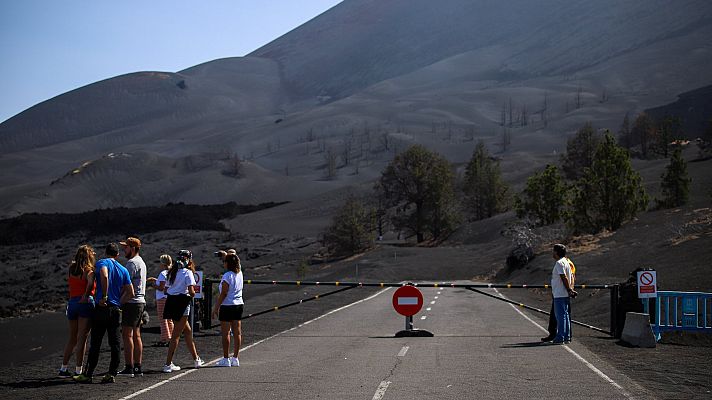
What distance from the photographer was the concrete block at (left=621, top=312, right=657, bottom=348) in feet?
58.5

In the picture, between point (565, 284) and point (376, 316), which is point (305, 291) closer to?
point (376, 316)

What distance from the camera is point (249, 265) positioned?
80.4 metres

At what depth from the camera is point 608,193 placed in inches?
2263

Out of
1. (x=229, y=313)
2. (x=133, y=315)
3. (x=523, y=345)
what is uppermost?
(x=133, y=315)

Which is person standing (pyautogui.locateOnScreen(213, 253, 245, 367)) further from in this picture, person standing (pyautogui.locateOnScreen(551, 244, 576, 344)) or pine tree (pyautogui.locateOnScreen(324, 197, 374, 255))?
pine tree (pyautogui.locateOnScreen(324, 197, 374, 255))

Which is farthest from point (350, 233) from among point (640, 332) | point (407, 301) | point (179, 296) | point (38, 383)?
point (38, 383)

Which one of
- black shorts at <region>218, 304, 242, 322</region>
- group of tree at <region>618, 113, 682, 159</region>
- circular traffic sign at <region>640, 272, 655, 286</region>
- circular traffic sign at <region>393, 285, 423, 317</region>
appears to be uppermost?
group of tree at <region>618, 113, 682, 159</region>

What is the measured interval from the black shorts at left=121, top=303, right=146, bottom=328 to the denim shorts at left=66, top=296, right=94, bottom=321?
0.47m

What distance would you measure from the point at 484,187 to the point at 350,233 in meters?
21.5

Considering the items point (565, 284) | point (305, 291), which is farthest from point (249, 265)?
point (565, 284)

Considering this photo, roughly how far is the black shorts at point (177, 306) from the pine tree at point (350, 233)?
216ft

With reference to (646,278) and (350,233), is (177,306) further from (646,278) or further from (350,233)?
(350,233)

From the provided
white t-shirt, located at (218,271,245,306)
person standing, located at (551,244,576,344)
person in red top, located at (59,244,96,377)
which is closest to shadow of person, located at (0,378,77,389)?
person in red top, located at (59,244,96,377)

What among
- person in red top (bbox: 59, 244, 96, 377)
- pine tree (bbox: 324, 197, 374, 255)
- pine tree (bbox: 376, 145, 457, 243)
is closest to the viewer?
person in red top (bbox: 59, 244, 96, 377)
